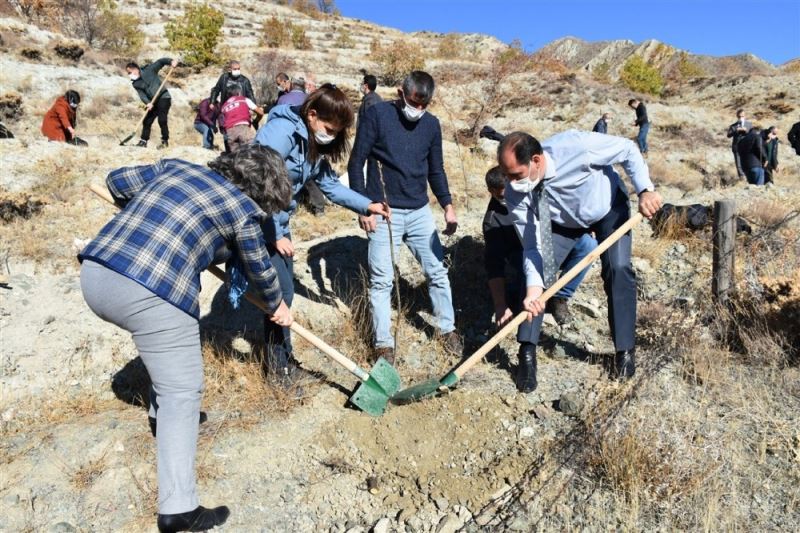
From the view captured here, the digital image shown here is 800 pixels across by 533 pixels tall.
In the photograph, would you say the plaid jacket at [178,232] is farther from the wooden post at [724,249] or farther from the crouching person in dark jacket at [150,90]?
the crouching person in dark jacket at [150,90]

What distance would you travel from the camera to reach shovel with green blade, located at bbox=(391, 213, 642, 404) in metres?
3.20

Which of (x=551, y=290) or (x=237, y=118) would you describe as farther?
(x=237, y=118)

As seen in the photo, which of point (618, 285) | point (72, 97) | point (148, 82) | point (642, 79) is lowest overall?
point (618, 285)

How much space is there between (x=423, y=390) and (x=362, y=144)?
5.21 feet

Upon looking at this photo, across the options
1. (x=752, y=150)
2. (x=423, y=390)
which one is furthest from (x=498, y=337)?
(x=752, y=150)

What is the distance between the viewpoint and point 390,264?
3.72 m

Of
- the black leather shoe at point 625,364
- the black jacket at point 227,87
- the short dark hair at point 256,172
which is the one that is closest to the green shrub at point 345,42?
the black jacket at point 227,87

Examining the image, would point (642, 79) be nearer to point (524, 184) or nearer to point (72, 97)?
point (72, 97)

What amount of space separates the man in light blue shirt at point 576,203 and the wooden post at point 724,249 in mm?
1096

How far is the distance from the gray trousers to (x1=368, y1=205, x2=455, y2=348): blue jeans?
4.93ft

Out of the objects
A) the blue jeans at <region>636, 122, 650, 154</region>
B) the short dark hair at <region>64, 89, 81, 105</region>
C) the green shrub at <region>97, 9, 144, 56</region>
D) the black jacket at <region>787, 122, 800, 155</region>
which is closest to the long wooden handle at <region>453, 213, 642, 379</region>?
the short dark hair at <region>64, 89, 81, 105</region>

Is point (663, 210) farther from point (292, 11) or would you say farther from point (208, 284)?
point (292, 11)

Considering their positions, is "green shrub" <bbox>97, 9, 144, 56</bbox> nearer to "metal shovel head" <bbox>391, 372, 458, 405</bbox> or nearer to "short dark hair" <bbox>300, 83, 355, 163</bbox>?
"short dark hair" <bbox>300, 83, 355, 163</bbox>

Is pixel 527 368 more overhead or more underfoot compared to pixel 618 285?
more underfoot
